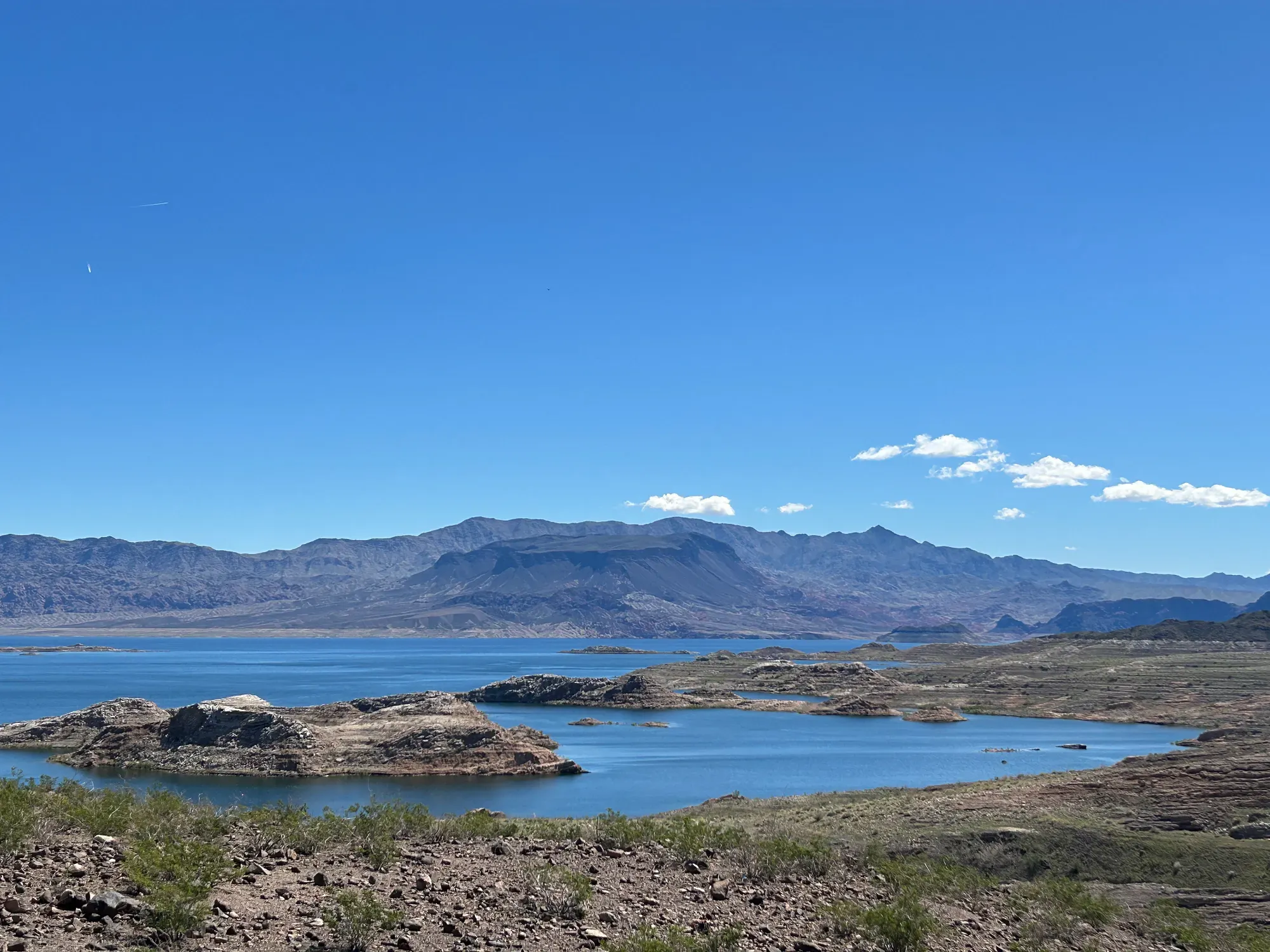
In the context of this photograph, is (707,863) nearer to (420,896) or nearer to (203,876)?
(420,896)

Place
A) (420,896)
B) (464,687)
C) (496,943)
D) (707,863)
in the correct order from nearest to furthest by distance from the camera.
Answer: (496,943)
(420,896)
(707,863)
(464,687)

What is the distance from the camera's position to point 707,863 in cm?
2331

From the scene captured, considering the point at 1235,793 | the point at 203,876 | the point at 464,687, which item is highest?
the point at 203,876

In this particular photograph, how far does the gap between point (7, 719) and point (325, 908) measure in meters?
116

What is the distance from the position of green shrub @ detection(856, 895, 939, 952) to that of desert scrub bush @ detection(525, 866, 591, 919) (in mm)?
5094

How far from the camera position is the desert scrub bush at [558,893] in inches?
713

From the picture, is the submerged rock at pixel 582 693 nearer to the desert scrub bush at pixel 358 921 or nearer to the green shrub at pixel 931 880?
the green shrub at pixel 931 880

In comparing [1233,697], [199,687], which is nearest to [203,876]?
[1233,697]

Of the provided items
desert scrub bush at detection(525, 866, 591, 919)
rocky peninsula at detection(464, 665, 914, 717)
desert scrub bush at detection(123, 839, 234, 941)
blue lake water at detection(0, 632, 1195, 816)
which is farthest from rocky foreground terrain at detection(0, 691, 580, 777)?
rocky peninsula at detection(464, 665, 914, 717)

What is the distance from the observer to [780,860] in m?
23.8

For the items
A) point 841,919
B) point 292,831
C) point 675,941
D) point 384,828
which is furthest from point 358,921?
point 841,919

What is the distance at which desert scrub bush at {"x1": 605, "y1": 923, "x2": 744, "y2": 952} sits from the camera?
51.2 ft

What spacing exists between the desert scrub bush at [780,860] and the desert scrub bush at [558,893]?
4890mm

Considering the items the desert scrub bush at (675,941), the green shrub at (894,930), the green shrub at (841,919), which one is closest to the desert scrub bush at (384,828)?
the desert scrub bush at (675,941)
